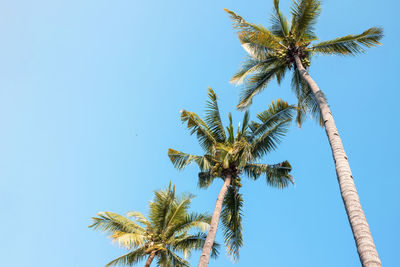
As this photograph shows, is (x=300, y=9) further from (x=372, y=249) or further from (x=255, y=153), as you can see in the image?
(x=372, y=249)

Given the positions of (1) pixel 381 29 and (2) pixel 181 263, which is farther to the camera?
(2) pixel 181 263

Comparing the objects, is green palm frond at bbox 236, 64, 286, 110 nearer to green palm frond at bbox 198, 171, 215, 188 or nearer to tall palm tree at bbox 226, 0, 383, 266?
tall palm tree at bbox 226, 0, 383, 266

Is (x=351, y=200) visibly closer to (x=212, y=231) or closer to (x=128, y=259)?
(x=212, y=231)

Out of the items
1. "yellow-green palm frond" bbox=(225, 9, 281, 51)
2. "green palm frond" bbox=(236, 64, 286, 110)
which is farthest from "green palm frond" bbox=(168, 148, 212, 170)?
"yellow-green palm frond" bbox=(225, 9, 281, 51)

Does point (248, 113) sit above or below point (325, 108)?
above

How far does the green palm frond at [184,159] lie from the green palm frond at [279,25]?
592 centimetres

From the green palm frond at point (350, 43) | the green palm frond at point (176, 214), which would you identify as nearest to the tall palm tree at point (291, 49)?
the green palm frond at point (350, 43)

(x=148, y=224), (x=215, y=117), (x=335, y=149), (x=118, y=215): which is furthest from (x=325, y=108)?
(x=118, y=215)

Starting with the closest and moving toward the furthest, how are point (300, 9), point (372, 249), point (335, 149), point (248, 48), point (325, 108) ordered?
point (372, 249)
point (335, 149)
point (325, 108)
point (300, 9)
point (248, 48)

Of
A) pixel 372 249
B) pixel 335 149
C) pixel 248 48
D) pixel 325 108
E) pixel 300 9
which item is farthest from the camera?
pixel 248 48

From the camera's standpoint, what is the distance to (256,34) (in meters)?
12.4

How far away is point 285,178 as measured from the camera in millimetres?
13266

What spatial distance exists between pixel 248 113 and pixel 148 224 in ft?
21.8

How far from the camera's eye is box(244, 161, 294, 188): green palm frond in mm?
13141
